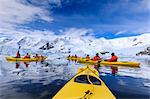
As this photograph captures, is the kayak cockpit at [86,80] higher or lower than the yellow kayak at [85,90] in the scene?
higher

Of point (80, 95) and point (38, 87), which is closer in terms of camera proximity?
point (80, 95)

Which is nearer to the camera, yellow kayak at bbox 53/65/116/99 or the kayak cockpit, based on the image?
yellow kayak at bbox 53/65/116/99

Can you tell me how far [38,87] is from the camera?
10008 millimetres

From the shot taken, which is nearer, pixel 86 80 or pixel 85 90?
pixel 85 90

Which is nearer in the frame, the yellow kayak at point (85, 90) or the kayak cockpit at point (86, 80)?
the yellow kayak at point (85, 90)

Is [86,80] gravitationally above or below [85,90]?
above

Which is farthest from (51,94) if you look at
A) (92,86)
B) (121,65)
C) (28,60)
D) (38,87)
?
(28,60)

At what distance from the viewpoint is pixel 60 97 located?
7000 millimetres

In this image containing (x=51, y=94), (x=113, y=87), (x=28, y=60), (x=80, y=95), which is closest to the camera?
(x=80, y=95)

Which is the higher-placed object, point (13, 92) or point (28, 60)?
point (28, 60)

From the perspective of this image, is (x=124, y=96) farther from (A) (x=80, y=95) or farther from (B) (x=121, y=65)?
(B) (x=121, y=65)

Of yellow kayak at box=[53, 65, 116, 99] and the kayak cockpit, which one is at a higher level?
the kayak cockpit

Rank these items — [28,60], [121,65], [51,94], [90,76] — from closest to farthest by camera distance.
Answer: [90,76] < [51,94] < [121,65] < [28,60]

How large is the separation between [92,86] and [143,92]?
3.53 metres
